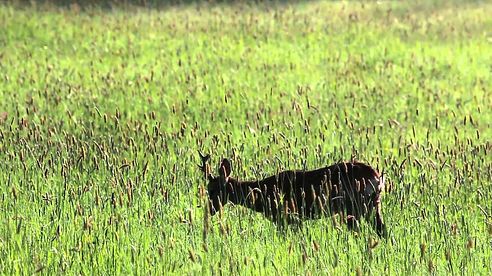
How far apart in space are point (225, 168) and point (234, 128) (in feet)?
9.65

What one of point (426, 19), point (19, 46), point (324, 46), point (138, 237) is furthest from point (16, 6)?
point (138, 237)

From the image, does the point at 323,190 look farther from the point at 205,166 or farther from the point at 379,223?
the point at 205,166

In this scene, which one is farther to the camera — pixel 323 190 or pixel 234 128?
pixel 234 128

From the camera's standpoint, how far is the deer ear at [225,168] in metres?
6.52

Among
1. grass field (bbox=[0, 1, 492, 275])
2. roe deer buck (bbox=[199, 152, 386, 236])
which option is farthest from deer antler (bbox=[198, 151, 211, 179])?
grass field (bbox=[0, 1, 492, 275])

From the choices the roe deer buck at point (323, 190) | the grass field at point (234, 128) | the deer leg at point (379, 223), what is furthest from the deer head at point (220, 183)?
the deer leg at point (379, 223)

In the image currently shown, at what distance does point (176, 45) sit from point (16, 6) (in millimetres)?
4421

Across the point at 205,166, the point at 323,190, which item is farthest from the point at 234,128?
the point at 323,190

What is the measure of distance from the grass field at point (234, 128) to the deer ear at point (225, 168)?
208 mm

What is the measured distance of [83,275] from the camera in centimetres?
544

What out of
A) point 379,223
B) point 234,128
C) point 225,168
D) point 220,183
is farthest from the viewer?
point 234,128

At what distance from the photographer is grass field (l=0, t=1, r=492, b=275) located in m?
5.71

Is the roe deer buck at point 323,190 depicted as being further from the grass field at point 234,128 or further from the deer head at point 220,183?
the grass field at point 234,128

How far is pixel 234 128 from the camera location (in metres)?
9.49
